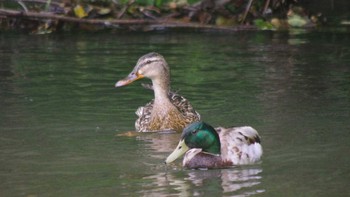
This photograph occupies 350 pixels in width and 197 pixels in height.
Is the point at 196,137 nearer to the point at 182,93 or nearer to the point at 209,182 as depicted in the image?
the point at 209,182

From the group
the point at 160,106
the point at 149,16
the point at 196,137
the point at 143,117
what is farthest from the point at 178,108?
the point at 149,16

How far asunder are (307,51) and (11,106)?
6.32 metres

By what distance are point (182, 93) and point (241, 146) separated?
14.2 feet

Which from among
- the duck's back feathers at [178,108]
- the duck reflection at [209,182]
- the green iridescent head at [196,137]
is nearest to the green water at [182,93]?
the duck reflection at [209,182]

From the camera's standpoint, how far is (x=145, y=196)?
31.8 feet

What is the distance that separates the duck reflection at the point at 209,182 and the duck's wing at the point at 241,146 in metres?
0.14

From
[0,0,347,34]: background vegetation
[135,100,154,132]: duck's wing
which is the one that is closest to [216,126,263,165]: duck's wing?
[135,100,154,132]: duck's wing

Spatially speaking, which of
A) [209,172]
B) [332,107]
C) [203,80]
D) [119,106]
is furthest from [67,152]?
[203,80]

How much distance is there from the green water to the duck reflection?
1 cm

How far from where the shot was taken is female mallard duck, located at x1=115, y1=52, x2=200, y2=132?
1348cm

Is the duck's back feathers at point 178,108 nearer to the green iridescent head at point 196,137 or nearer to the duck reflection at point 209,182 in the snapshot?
the green iridescent head at point 196,137

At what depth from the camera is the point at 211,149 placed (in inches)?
437

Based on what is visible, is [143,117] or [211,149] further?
[143,117]

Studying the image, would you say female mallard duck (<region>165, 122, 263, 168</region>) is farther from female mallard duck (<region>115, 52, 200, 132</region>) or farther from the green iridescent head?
female mallard duck (<region>115, 52, 200, 132</region>)
